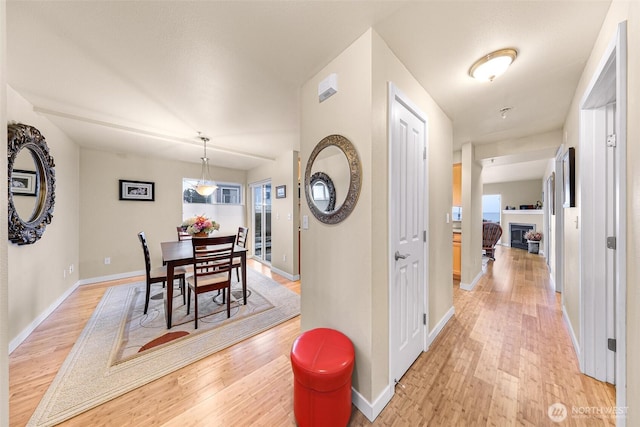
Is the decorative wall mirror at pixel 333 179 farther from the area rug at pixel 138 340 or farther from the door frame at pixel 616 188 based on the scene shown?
the area rug at pixel 138 340

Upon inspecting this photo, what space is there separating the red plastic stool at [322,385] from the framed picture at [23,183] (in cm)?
322

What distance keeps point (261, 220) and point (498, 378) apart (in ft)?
15.8

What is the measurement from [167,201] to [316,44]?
447cm

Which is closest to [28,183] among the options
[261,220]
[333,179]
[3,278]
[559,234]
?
[3,278]

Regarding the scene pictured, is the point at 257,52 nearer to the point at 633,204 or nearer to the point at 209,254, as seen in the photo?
the point at 209,254

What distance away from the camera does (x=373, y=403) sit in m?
1.29

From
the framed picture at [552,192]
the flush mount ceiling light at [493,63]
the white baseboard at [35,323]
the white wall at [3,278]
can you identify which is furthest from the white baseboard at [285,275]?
the framed picture at [552,192]

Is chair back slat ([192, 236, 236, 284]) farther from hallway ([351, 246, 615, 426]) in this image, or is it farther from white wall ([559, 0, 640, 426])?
white wall ([559, 0, 640, 426])

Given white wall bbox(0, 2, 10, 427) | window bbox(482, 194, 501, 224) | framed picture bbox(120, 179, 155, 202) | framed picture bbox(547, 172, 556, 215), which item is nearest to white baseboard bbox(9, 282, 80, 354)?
framed picture bbox(120, 179, 155, 202)

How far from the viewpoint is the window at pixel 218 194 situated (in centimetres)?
475

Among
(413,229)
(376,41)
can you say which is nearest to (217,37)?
(376,41)

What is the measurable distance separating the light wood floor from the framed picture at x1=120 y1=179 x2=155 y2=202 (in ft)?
7.67

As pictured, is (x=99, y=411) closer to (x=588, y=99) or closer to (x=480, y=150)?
(x=588, y=99)

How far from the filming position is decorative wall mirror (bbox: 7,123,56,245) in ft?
6.51
